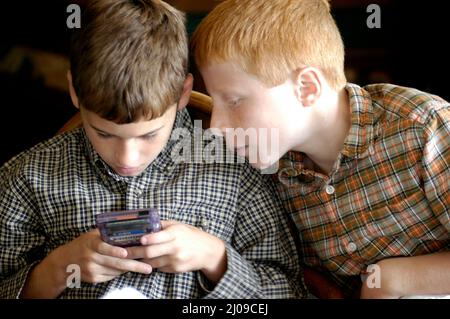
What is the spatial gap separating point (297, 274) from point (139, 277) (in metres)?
0.32

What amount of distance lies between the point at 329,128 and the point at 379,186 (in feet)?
0.46

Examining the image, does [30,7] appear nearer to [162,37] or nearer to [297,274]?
[162,37]

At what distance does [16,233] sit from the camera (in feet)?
3.74

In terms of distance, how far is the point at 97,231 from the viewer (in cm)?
106

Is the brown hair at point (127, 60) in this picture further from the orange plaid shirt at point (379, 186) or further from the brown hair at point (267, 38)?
the orange plaid shirt at point (379, 186)

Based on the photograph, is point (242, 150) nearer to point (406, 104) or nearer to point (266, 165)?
point (266, 165)

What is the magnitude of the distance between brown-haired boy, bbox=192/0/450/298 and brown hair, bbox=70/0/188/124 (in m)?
0.08

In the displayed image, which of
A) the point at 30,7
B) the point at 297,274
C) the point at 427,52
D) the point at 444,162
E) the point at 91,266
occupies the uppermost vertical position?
the point at 30,7

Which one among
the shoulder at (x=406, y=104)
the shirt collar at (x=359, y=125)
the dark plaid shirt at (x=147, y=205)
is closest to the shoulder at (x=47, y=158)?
the dark plaid shirt at (x=147, y=205)

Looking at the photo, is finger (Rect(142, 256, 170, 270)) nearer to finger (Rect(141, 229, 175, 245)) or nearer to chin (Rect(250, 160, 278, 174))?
finger (Rect(141, 229, 175, 245))

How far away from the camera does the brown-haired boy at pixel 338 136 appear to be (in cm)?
105

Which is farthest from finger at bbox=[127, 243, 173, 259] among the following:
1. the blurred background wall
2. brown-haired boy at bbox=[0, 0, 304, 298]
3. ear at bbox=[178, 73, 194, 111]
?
the blurred background wall

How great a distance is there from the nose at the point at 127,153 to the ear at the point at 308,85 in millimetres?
301

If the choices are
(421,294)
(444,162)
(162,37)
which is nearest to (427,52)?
(444,162)
